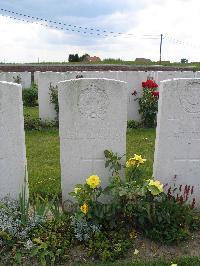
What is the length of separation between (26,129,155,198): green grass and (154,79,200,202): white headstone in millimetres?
1329

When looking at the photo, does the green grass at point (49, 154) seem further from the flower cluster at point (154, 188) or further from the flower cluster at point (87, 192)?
the flower cluster at point (154, 188)

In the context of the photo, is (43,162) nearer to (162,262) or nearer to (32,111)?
(162,262)

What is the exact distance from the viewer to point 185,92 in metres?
4.25

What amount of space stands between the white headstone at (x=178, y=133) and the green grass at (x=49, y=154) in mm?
1329

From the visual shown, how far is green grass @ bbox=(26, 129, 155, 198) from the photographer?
5.53m

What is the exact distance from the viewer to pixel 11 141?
4.14 m

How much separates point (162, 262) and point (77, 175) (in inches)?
54.2

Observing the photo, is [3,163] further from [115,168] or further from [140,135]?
[140,135]

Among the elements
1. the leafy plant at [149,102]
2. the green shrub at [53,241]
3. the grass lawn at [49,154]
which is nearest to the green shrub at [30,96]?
the grass lawn at [49,154]

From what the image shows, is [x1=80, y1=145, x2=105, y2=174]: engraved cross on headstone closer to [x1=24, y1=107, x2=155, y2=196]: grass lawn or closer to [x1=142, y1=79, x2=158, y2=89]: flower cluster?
[x1=24, y1=107, x2=155, y2=196]: grass lawn

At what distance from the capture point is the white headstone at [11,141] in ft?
13.2

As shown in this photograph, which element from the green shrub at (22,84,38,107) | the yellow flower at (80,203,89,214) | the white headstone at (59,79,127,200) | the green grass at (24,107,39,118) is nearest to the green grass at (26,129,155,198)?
the white headstone at (59,79,127,200)

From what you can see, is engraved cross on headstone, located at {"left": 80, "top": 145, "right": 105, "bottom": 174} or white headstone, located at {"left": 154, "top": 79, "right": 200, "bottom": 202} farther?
engraved cross on headstone, located at {"left": 80, "top": 145, "right": 105, "bottom": 174}

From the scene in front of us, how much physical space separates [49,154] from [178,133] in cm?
351
